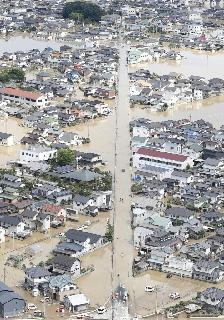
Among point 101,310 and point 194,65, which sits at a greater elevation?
point 101,310

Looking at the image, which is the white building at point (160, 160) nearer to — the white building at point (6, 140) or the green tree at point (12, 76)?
the white building at point (6, 140)

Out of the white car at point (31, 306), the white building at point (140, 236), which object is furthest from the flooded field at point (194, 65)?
the white car at point (31, 306)

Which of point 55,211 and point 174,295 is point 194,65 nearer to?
point 55,211

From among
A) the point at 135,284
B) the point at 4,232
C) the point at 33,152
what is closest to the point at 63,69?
the point at 33,152

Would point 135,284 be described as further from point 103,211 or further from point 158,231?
point 103,211

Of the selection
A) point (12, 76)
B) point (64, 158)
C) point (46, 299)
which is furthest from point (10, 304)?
point (12, 76)

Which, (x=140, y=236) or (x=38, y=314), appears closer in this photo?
(x=38, y=314)

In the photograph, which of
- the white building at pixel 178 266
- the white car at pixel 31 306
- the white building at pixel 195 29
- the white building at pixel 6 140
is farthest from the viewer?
the white building at pixel 195 29
